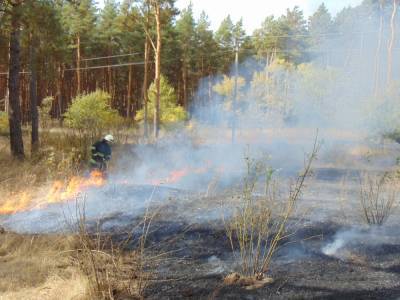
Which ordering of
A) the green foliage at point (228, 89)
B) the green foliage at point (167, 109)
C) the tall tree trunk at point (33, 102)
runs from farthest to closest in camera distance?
1. the green foliage at point (228, 89)
2. the green foliage at point (167, 109)
3. the tall tree trunk at point (33, 102)

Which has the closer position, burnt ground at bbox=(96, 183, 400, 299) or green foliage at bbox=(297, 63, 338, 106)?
burnt ground at bbox=(96, 183, 400, 299)

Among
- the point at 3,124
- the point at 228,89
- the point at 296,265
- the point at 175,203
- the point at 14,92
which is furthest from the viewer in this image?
the point at 228,89

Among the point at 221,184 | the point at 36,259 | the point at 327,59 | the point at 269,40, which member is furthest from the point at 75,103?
the point at 327,59

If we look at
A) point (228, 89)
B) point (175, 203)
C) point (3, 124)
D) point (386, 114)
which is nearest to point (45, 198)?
point (175, 203)

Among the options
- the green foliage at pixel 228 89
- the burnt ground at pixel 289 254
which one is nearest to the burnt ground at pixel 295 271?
the burnt ground at pixel 289 254

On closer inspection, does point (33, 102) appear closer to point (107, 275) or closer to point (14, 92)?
point (14, 92)

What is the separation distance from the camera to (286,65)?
5197 centimetres

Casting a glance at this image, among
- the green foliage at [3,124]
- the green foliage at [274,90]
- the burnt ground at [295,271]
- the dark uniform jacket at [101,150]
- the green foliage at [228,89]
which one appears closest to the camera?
the burnt ground at [295,271]

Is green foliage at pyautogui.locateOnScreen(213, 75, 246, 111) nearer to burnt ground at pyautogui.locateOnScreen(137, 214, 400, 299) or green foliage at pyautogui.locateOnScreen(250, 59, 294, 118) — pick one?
green foliage at pyautogui.locateOnScreen(250, 59, 294, 118)

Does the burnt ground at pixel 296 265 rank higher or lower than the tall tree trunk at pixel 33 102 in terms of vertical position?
lower

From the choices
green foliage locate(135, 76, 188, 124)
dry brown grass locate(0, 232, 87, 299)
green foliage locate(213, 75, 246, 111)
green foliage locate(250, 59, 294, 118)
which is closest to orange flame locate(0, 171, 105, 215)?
dry brown grass locate(0, 232, 87, 299)

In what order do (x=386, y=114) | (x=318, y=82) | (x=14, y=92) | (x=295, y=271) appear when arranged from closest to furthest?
(x=295, y=271) → (x=14, y=92) → (x=386, y=114) → (x=318, y=82)

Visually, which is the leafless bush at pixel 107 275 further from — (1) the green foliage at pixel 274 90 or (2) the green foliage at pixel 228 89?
(1) the green foliage at pixel 274 90

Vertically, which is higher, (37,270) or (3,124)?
(3,124)
